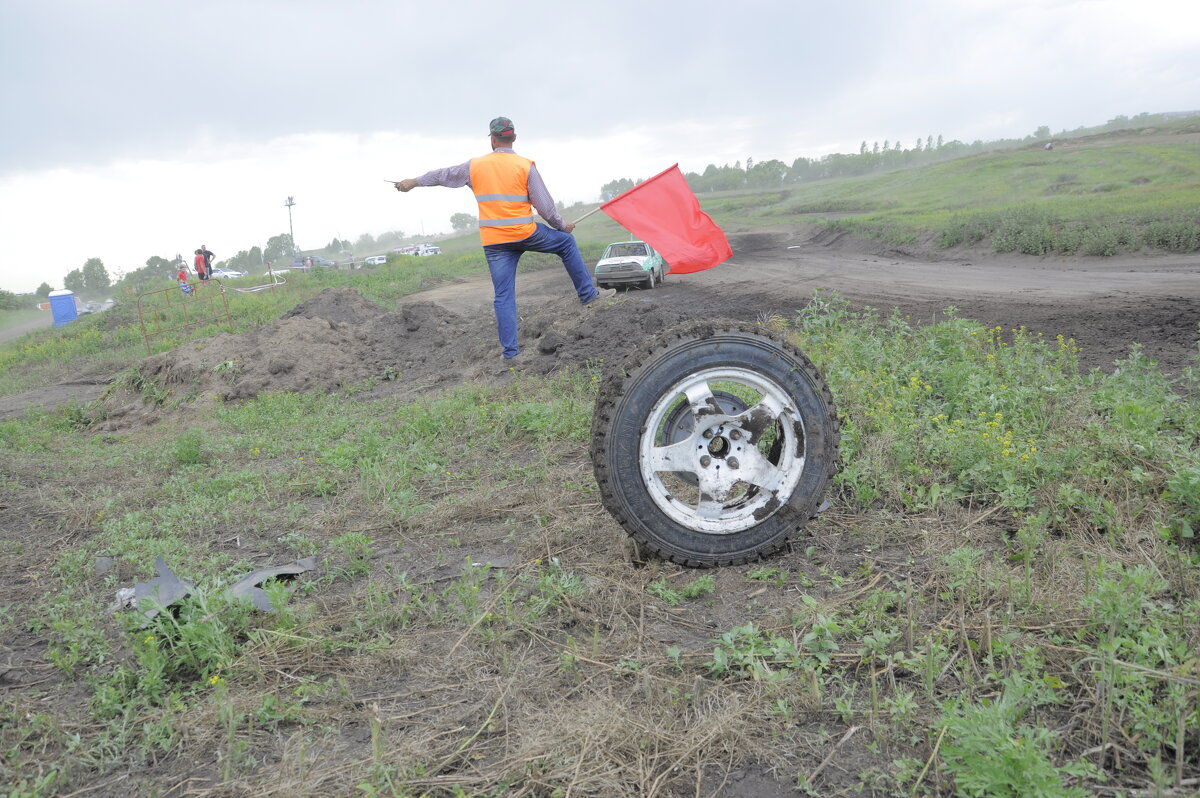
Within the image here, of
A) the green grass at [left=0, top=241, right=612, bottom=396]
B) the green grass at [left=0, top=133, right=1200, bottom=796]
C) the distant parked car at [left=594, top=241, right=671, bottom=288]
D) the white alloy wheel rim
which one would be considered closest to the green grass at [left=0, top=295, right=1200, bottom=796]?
the green grass at [left=0, top=133, right=1200, bottom=796]

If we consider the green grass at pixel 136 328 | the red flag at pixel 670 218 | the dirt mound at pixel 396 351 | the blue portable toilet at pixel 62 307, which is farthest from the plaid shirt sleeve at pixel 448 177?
the blue portable toilet at pixel 62 307

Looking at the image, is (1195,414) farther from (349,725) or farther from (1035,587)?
(349,725)

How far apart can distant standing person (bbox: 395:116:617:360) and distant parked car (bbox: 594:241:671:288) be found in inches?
494

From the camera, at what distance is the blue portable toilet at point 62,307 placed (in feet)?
102

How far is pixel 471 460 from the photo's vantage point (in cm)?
576

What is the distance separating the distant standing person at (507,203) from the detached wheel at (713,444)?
4.68 meters

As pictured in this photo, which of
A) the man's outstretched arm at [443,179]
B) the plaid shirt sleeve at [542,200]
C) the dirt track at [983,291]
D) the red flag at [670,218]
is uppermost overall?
the man's outstretched arm at [443,179]

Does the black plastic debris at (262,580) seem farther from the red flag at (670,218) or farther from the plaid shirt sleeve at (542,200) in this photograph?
the plaid shirt sleeve at (542,200)

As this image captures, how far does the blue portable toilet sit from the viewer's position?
31.2 metres

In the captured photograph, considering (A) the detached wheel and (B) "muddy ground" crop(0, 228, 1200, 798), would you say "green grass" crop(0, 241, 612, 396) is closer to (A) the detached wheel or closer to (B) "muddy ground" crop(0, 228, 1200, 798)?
(B) "muddy ground" crop(0, 228, 1200, 798)

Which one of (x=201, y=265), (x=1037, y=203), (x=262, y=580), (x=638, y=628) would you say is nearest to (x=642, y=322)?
(x=262, y=580)

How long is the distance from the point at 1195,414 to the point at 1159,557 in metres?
2.09

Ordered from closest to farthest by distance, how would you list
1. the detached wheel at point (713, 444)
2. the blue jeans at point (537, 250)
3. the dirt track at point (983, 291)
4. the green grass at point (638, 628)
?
the green grass at point (638, 628)
the detached wheel at point (713, 444)
the blue jeans at point (537, 250)
the dirt track at point (983, 291)

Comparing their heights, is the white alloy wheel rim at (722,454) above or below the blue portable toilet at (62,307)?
below
